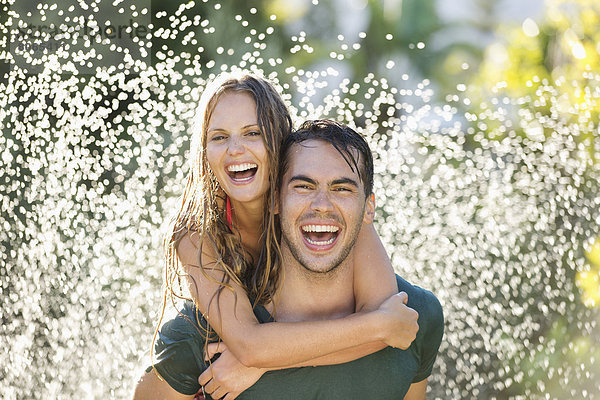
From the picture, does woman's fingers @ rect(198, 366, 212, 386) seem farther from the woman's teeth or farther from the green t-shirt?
the woman's teeth

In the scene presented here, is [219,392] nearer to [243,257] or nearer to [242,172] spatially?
[243,257]

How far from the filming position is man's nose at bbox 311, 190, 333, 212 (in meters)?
2.94

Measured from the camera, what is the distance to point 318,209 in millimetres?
2938

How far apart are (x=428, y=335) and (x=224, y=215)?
3.11 feet

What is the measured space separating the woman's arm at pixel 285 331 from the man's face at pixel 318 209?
225 mm

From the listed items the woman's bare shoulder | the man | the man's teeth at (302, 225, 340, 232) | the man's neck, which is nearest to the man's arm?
the man

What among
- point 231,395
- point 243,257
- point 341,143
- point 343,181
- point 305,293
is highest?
point 341,143

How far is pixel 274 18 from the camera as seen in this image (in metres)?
16.0

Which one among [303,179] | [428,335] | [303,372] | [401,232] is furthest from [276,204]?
[401,232]

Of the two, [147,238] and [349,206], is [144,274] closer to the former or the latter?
[147,238]

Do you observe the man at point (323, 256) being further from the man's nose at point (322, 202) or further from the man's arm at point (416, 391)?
the man's arm at point (416, 391)

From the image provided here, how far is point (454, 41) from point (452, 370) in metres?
15.6

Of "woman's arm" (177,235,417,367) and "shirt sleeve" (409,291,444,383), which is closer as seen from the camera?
"woman's arm" (177,235,417,367)

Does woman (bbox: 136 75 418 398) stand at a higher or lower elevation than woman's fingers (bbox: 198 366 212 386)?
higher
